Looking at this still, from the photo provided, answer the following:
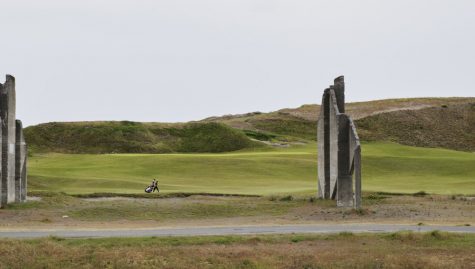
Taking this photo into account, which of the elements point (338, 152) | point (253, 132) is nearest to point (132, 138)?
point (253, 132)

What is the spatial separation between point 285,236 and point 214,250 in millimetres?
3092

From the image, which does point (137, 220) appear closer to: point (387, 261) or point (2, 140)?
point (2, 140)

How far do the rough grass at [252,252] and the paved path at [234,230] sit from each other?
1687mm

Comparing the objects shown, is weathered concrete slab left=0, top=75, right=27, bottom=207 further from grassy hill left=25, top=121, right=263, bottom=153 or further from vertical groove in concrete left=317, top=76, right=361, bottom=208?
grassy hill left=25, top=121, right=263, bottom=153

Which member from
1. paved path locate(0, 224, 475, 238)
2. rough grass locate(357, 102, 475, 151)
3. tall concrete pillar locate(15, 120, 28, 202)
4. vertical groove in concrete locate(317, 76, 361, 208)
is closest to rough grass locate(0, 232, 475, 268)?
paved path locate(0, 224, 475, 238)

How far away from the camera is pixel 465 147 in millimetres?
93125

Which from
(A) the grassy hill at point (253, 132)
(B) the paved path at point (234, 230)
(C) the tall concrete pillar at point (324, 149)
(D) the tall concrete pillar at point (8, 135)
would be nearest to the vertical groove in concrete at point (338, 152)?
(C) the tall concrete pillar at point (324, 149)

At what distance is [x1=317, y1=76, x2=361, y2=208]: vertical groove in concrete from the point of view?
118ft

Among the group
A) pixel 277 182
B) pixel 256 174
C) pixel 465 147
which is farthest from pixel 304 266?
pixel 465 147

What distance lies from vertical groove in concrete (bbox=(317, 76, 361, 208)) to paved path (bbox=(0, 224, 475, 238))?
20.7 feet

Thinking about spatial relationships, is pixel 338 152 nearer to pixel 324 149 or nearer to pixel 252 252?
pixel 324 149

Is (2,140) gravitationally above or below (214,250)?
above

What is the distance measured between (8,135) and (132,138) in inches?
1984

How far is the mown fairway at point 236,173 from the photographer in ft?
156
